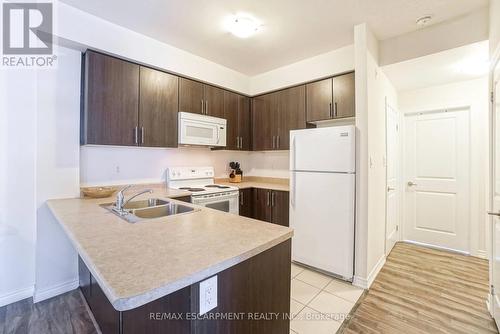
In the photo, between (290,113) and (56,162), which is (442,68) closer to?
(290,113)

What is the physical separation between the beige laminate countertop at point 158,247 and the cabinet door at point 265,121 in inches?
82.3

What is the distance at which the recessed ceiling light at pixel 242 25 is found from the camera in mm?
2207

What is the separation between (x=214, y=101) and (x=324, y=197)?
1.92m

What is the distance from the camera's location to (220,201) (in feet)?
9.55

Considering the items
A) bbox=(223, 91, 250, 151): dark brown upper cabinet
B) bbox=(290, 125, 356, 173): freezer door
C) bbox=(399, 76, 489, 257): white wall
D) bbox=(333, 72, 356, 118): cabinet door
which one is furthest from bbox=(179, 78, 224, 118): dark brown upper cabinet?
bbox=(399, 76, 489, 257): white wall

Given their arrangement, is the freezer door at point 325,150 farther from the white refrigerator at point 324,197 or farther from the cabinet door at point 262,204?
the cabinet door at point 262,204

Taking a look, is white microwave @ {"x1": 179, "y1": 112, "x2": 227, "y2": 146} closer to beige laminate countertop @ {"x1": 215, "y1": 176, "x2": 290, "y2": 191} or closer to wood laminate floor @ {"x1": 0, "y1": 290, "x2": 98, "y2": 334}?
beige laminate countertop @ {"x1": 215, "y1": 176, "x2": 290, "y2": 191}

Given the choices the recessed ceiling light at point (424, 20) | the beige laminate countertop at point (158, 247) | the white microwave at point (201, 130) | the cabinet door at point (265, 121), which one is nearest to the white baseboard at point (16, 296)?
the beige laminate countertop at point (158, 247)

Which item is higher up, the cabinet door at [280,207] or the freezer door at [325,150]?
the freezer door at [325,150]

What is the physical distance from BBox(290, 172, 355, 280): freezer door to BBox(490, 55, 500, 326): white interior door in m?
1.00

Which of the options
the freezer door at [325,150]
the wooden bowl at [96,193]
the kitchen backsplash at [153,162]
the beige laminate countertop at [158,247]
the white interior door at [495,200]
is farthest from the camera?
the kitchen backsplash at [153,162]

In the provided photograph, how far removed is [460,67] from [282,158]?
2384 millimetres

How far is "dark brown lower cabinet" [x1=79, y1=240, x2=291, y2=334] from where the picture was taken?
892 mm

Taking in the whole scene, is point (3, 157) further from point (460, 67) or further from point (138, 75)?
point (460, 67)
